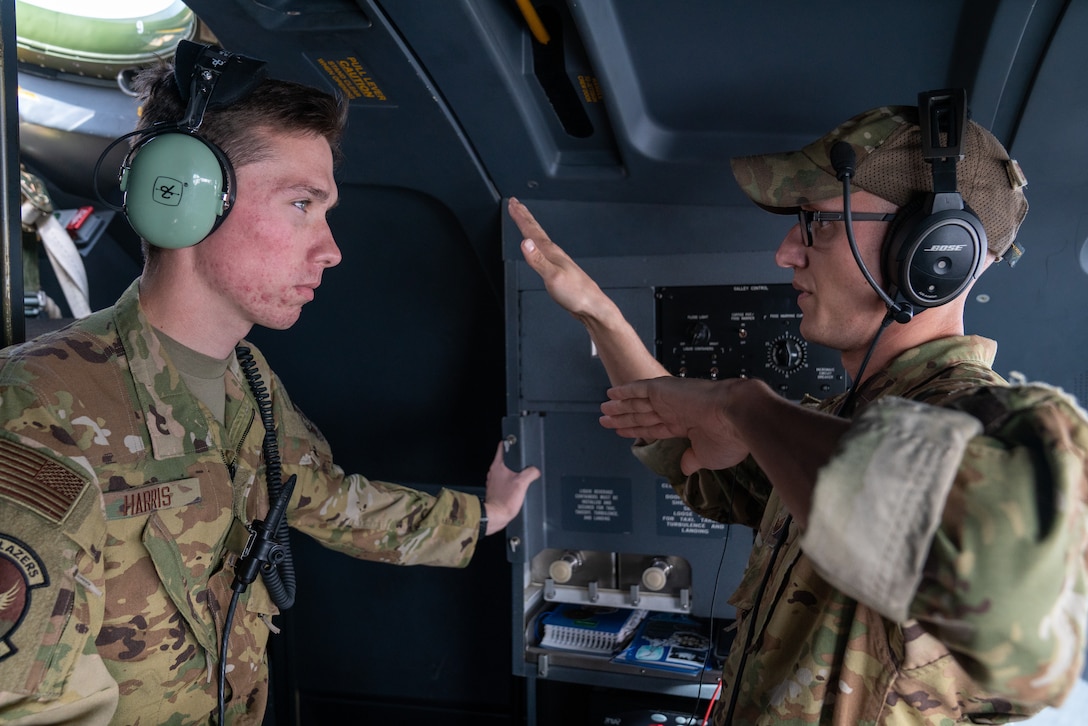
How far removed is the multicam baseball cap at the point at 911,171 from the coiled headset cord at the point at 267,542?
1134mm

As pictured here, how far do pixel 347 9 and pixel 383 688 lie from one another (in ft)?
7.08

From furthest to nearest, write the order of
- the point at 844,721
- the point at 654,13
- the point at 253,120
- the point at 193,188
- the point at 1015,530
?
1. the point at 654,13
2. the point at 253,120
3. the point at 193,188
4. the point at 844,721
5. the point at 1015,530

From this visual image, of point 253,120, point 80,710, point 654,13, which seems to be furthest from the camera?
point 654,13

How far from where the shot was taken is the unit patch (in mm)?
1050

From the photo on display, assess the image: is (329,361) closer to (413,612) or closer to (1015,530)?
(413,612)

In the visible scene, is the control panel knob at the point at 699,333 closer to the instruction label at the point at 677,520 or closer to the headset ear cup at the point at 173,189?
the instruction label at the point at 677,520

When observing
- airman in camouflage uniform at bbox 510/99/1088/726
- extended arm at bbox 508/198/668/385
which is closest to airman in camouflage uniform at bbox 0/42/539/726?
extended arm at bbox 508/198/668/385

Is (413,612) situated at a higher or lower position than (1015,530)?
lower

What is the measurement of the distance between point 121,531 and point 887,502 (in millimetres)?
1175

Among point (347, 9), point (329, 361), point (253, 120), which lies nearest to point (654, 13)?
point (347, 9)

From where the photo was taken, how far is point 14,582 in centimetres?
107

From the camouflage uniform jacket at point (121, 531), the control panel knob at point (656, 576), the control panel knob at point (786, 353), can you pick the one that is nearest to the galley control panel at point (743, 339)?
the control panel knob at point (786, 353)

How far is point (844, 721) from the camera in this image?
100cm

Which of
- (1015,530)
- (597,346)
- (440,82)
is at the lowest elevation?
(1015,530)
